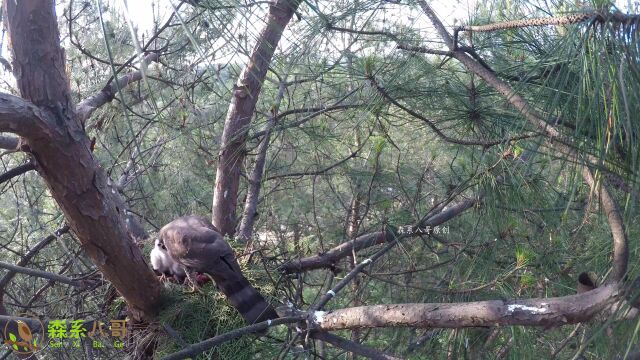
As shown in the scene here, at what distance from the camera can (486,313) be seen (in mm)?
1225

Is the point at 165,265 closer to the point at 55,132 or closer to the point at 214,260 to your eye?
the point at 214,260

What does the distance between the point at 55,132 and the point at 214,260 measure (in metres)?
0.84

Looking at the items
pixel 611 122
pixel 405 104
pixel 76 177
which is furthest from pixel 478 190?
pixel 76 177

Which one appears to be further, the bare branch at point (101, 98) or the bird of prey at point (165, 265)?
the bird of prey at point (165, 265)

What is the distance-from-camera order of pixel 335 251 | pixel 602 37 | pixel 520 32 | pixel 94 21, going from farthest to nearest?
pixel 94 21
pixel 335 251
pixel 520 32
pixel 602 37

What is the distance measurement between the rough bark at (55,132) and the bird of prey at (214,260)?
47 cm

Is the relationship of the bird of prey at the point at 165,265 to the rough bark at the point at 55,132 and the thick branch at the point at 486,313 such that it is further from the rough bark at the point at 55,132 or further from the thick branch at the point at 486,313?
the thick branch at the point at 486,313

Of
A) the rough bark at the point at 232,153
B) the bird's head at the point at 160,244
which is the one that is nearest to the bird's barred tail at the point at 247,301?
the bird's head at the point at 160,244

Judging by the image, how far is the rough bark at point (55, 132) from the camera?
1294 mm

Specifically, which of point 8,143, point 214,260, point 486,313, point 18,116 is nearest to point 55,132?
point 18,116

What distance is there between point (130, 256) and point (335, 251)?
35.1 inches

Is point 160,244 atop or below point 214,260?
atop

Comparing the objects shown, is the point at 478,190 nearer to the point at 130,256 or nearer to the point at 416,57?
the point at 416,57

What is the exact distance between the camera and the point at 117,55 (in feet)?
9.96
